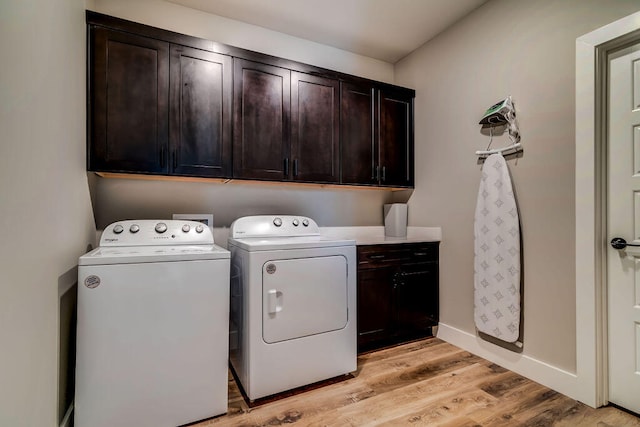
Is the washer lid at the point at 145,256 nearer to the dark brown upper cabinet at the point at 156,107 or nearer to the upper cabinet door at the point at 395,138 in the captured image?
the dark brown upper cabinet at the point at 156,107

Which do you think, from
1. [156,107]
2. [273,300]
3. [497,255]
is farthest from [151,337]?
[497,255]

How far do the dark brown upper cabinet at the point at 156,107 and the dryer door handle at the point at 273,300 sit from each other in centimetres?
90

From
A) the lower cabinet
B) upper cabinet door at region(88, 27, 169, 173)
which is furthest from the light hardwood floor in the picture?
upper cabinet door at region(88, 27, 169, 173)

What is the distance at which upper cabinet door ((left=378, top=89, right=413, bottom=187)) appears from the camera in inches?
111

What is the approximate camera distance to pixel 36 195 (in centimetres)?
116

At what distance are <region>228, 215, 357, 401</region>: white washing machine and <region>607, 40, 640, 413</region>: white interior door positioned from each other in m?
1.47

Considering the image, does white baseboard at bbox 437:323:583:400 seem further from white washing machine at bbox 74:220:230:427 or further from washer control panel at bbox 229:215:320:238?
white washing machine at bbox 74:220:230:427

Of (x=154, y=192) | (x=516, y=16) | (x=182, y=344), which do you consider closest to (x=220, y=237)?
(x=154, y=192)

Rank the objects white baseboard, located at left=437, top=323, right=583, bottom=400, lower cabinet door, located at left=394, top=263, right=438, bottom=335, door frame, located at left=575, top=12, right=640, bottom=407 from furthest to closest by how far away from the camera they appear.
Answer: lower cabinet door, located at left=394, top=263, right=438, bottom=335, white baseboard, located at left=437, top=323, right=583, bottom=400, door frame, located at left=575, top=12, right=640, bottom=407

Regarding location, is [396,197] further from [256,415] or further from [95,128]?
[95,128]

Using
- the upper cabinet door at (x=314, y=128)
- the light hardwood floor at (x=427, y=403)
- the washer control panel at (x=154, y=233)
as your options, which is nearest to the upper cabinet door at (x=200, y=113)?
the washer control panel at (x=154, y=233)

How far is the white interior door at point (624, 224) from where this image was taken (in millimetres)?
1654

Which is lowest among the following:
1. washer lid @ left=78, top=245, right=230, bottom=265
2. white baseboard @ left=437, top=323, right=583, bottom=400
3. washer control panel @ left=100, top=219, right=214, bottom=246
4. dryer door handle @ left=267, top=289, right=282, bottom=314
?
white baseboard @ left=437, top=323, right=583, bottom=400

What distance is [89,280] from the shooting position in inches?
56.4
